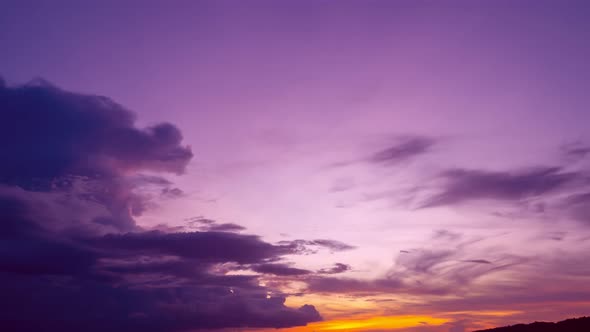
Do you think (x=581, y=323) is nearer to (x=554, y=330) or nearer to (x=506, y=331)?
(x=554, y=330)

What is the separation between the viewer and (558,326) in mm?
94188

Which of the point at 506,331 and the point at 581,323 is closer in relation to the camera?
the point at 581,323

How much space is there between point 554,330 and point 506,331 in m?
11.2

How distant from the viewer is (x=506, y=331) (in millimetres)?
103125

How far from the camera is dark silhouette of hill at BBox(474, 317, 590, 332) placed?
90.0 m

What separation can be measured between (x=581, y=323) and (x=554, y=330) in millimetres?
4470

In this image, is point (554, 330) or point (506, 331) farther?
point (506, 331)

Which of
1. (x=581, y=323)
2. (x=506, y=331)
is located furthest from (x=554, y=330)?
(x=506, y=331)

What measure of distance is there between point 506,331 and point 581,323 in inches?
594

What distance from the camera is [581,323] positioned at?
91.2 meters

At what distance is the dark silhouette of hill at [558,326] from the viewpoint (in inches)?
3543
